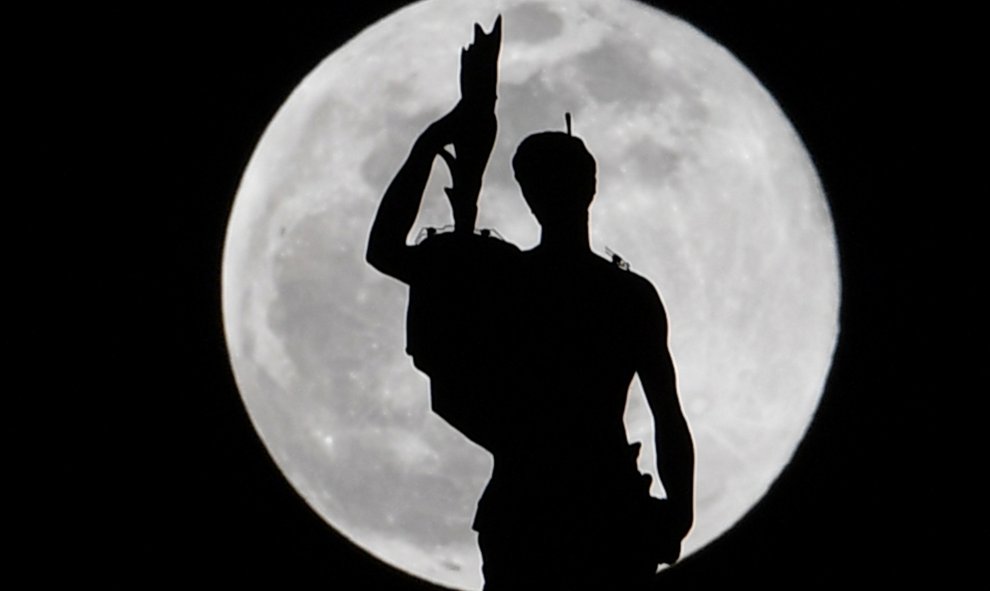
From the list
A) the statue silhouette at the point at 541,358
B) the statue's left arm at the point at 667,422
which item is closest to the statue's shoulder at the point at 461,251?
the statue silhouette at the point at 541,358

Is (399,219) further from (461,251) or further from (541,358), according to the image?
(541,358)

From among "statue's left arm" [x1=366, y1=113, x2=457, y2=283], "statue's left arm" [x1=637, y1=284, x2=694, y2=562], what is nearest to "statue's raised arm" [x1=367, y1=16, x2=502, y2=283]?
"statue's left arm" [x1=366, y1=113, x2=457, y2=283]

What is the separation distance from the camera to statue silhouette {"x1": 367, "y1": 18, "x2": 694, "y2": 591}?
331 centimetres

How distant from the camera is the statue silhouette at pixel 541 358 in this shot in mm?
3309

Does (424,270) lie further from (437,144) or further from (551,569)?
(551,569)

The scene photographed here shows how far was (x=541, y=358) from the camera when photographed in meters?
3.45

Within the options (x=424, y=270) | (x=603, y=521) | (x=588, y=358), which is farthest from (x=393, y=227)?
(x=603, y=521)

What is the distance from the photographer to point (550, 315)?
11.3 feet

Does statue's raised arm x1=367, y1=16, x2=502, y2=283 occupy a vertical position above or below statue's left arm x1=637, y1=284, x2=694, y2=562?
above

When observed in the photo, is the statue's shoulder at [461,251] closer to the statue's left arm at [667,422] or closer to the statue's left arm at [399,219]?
the statue's left arm at [399,219]

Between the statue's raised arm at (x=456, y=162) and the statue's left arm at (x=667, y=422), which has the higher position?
the statue's raised arm at (x=456, y=162)

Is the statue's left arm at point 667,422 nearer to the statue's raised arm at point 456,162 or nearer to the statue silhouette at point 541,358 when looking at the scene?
the statue silhouette at point 541,358

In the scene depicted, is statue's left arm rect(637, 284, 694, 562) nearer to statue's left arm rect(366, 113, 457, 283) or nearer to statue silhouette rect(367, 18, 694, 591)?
statue silhouette rect(367, 18, 694, 591)

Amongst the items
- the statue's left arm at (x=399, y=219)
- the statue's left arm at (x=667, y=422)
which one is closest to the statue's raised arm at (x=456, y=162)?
the statue's left arm at (x=399, y=219)
